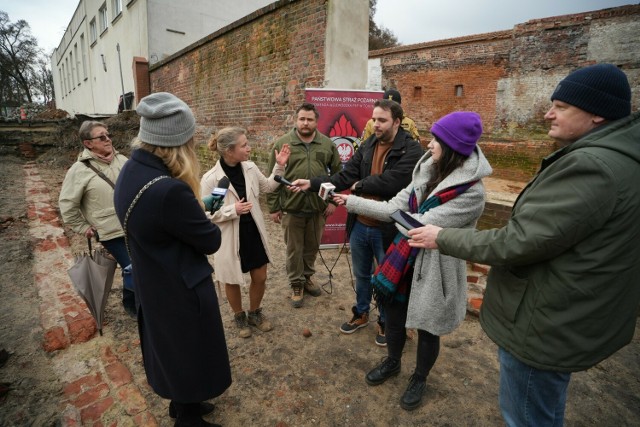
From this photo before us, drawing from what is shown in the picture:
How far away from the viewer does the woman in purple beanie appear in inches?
72.4

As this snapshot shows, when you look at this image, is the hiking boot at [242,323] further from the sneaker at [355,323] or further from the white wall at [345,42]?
the white wall at [345,42]

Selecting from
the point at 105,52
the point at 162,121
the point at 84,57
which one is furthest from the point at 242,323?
the point at 84,57

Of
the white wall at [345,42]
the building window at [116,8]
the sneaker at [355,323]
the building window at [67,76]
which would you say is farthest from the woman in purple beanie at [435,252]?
the building window at [67,76]

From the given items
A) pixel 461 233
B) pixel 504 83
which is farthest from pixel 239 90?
pixel 504 83

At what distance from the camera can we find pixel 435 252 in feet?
6.25

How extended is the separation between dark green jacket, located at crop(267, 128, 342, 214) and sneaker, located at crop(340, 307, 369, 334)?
1.15 metres

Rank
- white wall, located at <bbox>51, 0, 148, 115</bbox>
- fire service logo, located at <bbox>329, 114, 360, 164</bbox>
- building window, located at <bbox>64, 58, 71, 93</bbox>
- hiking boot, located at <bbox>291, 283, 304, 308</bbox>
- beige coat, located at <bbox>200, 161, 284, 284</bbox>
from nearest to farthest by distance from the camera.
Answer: beige coat, located at <bbox>200, 161, 284, 284</bbox> → hiking boot, located at <bbox>291, 283, 304, 308</bbox> → fire service logo, located at <bbox>329, 114, 360, 164</bbox> → white wall, located at <bbox>51, 0, 148, 115</bbox> → building window, located at <bbox>64, 58, 71, 93</bbox>

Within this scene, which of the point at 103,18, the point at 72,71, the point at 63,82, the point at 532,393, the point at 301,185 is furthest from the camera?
the point at 63,82

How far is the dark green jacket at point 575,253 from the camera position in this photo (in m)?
1.15

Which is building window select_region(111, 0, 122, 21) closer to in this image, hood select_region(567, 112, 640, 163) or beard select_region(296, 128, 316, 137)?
beard select_region(296, 128, 316, 137)

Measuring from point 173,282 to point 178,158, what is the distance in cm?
61

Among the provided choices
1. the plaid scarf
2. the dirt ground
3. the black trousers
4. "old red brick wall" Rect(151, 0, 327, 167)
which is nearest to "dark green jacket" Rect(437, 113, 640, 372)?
the plaid scarf

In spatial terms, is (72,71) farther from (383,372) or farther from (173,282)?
(383,372)

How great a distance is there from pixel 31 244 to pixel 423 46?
1732 cm
